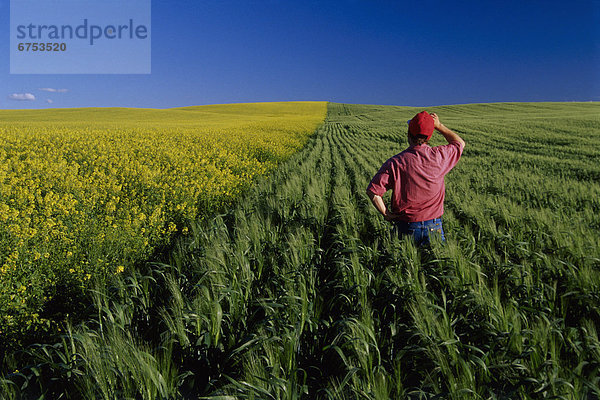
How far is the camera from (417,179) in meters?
3.00

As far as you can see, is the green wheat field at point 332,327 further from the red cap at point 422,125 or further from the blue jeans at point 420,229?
the red cap at point 422,125

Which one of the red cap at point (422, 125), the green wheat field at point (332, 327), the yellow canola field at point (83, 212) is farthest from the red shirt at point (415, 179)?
the yellow canola field at point (83, 212)

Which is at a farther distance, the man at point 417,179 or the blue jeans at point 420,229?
the blue jeans at point 420,229

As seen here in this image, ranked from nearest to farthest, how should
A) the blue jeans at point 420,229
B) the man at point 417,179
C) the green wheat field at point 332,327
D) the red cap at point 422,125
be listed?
the green wheat field at point 332,327 → the red cap at point 422,125 → the man at point 417,179 → the blue jeans at point 420,229

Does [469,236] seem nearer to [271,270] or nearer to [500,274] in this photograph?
[500,274]

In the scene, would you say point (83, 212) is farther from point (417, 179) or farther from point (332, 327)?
point (417, 179)

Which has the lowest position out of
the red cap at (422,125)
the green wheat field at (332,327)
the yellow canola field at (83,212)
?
the green wheat field at (332,327)

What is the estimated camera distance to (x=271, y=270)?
3377 mm

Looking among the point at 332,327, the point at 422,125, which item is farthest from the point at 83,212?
the point at 422,125

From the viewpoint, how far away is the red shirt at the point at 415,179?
2.96m

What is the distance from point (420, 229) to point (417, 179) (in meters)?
0.53

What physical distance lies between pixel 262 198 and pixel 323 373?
446cm

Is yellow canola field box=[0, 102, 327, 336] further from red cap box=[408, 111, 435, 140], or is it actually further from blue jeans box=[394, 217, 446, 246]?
red cap box=[408, 111, 435, 140]

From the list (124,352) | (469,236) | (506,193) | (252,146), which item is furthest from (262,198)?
(252,146)
